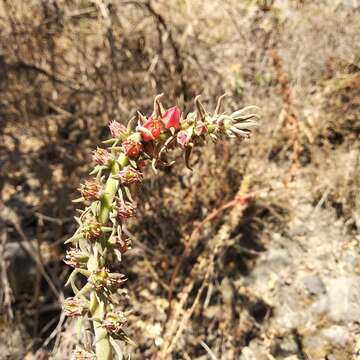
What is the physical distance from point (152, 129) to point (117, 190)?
6.7 inches

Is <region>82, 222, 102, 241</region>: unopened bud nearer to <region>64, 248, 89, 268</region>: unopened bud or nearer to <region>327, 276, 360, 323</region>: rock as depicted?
<region>64, 248, 89, 268</region>: unopened bud

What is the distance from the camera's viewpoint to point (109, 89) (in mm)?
3186

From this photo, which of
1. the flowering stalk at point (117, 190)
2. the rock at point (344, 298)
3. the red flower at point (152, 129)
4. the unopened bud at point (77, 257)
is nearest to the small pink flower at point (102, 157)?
the flowering stalk at point (117, 190)

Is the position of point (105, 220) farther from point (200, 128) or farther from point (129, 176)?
point (200, 128)

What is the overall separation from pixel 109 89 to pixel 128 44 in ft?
2.16

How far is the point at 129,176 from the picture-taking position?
3.35 ft

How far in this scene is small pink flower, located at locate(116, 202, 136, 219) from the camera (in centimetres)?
104

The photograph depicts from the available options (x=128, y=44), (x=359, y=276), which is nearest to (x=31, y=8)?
(x=128, y=44)

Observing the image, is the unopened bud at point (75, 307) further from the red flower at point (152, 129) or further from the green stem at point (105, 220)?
the red flower at point (152, 129)

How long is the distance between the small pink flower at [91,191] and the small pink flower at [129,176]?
64 mm

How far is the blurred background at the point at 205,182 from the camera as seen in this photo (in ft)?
8.08

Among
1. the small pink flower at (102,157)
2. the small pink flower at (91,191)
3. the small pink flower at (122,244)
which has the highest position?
the small pink flower at (102,157)

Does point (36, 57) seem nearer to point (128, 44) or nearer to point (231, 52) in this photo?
point (128, 44)

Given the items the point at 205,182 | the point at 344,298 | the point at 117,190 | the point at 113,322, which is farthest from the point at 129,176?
the point at 205,182
